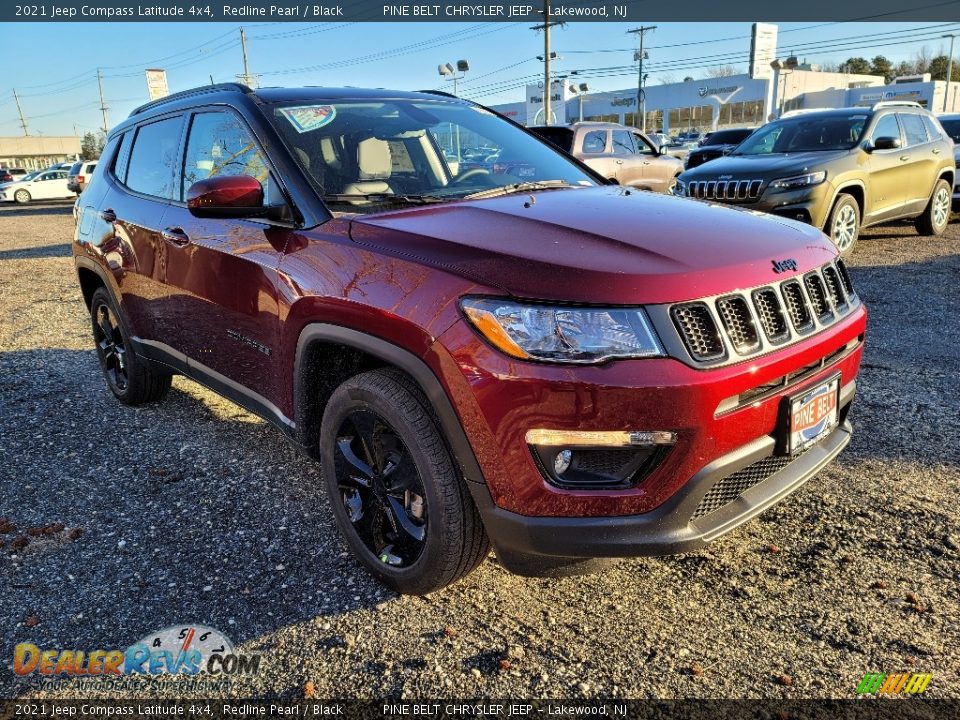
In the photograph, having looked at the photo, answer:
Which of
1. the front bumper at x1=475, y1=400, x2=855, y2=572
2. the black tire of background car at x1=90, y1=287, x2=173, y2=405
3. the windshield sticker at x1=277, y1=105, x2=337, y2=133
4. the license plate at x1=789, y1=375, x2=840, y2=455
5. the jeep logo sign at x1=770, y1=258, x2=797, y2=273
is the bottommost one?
the black tire of background car at x1=90, y1=287, x2=173, y2=405

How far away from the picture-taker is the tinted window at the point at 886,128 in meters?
9.18

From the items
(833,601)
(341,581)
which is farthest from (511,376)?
(833,601)

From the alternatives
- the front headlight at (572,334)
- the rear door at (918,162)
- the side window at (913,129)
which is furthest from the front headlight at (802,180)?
the front headlight at (572,334)

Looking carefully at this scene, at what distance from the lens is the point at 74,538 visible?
310cm

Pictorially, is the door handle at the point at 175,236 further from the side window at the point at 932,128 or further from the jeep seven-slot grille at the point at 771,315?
the side window at the point at 932,128

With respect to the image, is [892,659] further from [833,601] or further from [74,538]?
[74,538]

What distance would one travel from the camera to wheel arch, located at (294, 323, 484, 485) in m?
2.14

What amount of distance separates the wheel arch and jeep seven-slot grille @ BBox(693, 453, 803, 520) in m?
0.67

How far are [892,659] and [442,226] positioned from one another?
1968 millimetres

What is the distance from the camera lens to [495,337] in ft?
6.62

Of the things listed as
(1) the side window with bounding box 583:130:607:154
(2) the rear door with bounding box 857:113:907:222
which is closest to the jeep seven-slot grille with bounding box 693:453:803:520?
(2) the rear door with bounding box 857:113:907:222

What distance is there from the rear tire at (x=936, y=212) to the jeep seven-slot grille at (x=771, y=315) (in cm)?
983

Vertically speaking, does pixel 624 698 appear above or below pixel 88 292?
below
